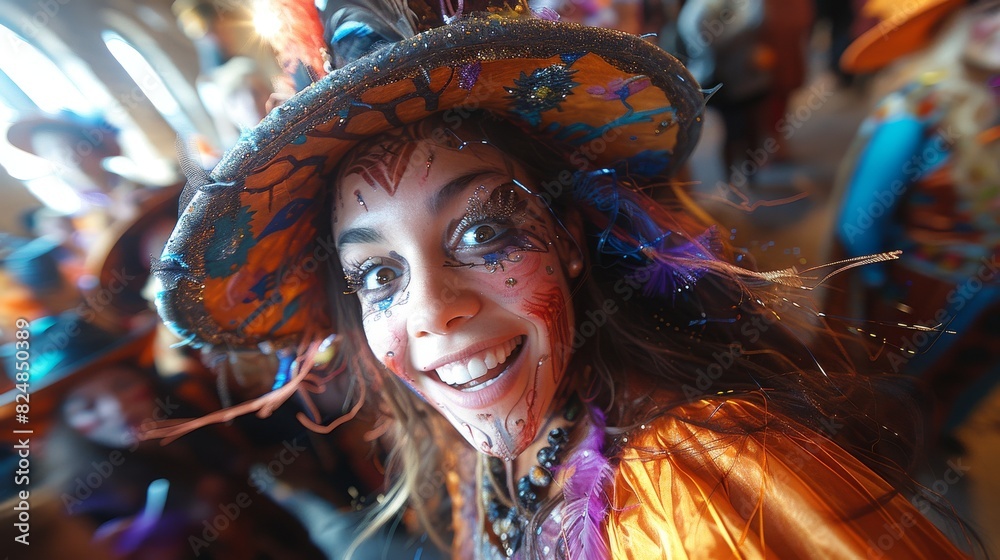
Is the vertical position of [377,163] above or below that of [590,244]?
above

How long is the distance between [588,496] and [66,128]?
1.81 metres

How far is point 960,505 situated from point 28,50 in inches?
104

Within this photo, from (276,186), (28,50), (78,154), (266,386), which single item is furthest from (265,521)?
(28,50)

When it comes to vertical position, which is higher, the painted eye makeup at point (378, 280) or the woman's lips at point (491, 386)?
the painted eye makeup at point (378, 280)

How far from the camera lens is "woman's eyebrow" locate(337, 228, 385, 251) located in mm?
931

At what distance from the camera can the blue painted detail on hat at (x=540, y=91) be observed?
87cm

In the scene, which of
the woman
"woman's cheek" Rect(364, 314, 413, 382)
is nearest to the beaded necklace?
the woman

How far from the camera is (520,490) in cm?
108

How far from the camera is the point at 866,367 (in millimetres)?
955

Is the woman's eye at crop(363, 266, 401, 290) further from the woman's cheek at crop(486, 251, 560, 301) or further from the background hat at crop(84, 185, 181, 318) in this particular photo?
the background hat at crop(84, 185, 181, 318)

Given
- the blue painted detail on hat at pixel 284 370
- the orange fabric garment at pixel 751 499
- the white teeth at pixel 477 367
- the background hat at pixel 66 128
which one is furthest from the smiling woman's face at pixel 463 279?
the background hat at pixel 66 128

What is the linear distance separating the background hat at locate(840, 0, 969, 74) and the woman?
0.98 meters

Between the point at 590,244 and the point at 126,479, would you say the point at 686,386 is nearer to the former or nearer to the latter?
the point at 590,244

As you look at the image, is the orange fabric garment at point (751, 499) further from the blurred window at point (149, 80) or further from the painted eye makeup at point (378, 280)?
the blurred window at point (149, 80)
